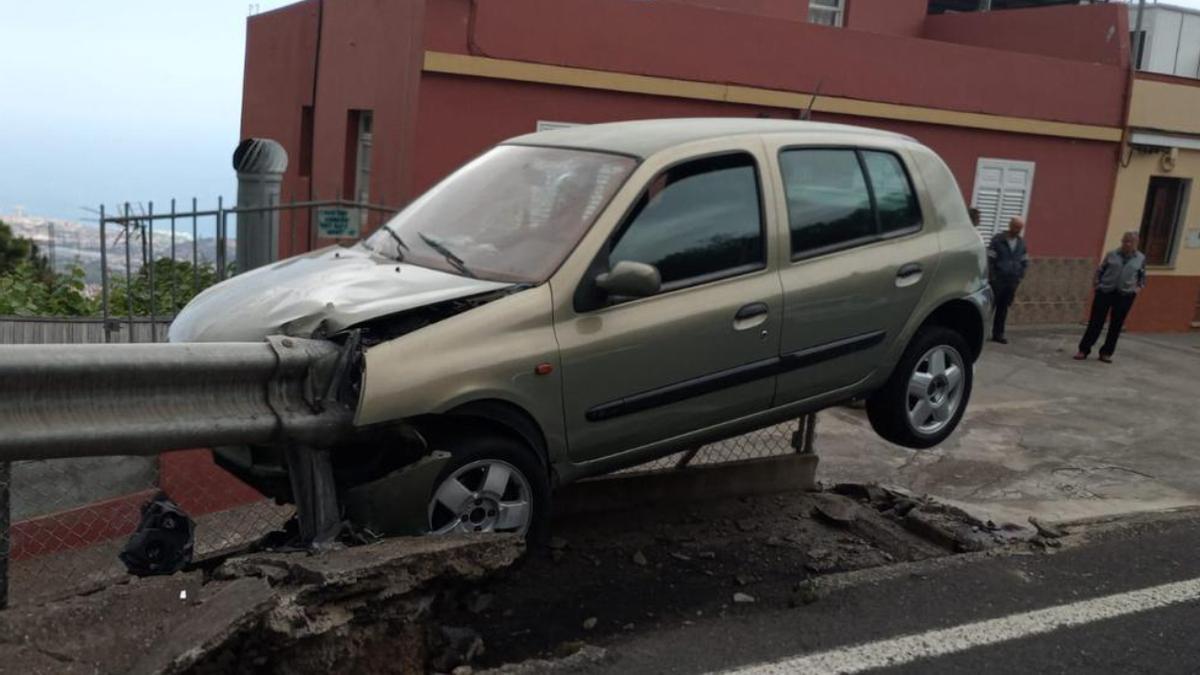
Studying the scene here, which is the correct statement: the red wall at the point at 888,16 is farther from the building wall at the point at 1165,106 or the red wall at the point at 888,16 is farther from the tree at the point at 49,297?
the tree at the point at 49,297

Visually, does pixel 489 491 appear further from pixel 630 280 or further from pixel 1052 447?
pixel 1052 447

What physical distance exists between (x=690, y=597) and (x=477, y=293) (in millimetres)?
1634

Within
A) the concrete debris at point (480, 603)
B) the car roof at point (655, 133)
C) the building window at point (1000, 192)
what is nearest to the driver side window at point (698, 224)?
the car roof at point (655, 133)

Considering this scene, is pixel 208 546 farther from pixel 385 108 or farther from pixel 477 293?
pixel 385 108

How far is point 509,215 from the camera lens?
490cm

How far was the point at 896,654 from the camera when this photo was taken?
14.1 feet

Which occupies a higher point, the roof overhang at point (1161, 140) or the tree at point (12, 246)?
the roof overhang at point (1161, 140)

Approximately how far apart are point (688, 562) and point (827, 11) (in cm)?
1286

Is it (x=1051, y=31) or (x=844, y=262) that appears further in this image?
(x=1051, y=31)

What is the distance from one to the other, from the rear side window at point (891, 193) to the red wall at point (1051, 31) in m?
12.0

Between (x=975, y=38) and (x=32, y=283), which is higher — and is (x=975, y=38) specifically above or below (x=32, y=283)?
above

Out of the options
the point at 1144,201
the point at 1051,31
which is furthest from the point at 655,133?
the point at 1144,201

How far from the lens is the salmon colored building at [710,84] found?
36.6 ft

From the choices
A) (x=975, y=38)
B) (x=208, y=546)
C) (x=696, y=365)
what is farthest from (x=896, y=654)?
(x=975, y=38)
